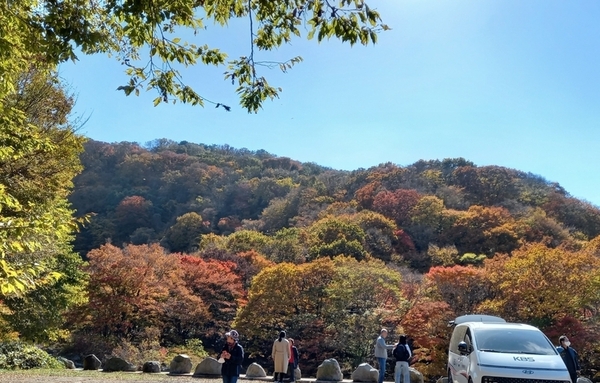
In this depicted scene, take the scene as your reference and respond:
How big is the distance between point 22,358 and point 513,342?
16109 millimetres

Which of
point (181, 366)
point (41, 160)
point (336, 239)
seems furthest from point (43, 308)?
point (336, 239)

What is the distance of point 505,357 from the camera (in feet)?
26.3

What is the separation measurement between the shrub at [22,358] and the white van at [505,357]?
14455mm

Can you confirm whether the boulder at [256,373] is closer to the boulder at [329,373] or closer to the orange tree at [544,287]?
the boulder at [329,373]

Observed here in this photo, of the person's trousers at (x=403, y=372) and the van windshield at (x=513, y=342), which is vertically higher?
the van windshield at (x=513, y=342)

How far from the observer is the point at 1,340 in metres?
17.5

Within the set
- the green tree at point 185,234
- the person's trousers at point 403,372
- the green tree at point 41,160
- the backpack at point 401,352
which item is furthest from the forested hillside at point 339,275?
the person's trousers at point 403,372

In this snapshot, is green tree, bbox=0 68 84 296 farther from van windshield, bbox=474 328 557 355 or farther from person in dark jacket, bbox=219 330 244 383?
van windshield, bbox=474 328 557 355

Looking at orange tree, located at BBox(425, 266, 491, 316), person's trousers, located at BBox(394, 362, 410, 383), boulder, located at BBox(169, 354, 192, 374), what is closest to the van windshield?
person's trousers, located at BBox(394, 362, 410, 383)

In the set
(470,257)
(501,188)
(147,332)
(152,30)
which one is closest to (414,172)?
(501,188)

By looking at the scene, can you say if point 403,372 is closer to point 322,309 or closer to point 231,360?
point 231,360

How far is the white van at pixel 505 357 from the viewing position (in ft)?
25.1

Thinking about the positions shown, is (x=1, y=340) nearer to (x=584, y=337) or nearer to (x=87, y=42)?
(x=87, y=42)

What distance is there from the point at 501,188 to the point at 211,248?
39365 mm
